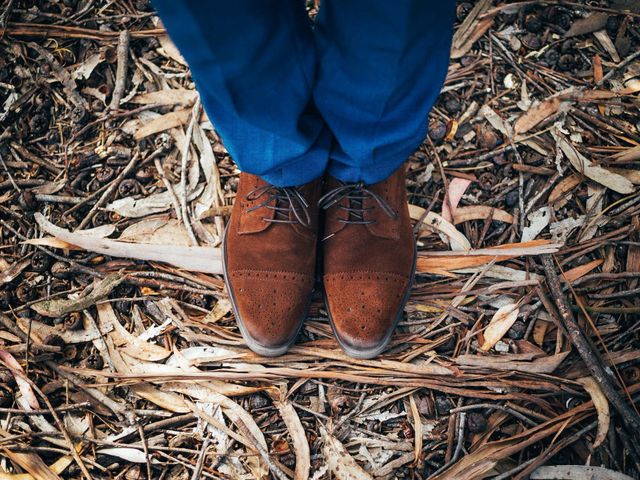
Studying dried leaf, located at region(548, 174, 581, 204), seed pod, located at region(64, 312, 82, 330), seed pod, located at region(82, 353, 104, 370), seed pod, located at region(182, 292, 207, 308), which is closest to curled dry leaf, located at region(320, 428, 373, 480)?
seed pod, located at region(182, 292, 207, 308)

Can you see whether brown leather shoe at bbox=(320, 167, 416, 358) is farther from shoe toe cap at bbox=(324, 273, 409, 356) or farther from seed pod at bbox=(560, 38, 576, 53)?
seed pod at bbox=(560, 38, 576, 53)

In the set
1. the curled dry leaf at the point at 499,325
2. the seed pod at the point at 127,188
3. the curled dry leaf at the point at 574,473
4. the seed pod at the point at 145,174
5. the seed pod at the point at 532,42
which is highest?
the seed pod at the point at 532,42

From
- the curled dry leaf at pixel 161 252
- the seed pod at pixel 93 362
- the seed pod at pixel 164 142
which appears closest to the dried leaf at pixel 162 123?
the seed pod at pixel 164 142

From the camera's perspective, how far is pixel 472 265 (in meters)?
1.48

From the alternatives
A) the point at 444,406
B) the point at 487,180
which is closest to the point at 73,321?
the point at 444,406

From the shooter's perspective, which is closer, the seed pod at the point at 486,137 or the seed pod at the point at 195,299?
the seed pod at the point at 195,299

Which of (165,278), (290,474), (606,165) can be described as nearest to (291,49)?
(165,278)

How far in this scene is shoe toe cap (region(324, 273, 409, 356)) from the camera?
1.33 meters

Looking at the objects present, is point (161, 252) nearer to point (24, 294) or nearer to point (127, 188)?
point (127, 188)

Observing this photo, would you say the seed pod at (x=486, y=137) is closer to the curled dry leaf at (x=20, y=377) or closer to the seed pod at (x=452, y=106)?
the seed pod at (x=452, y=106)

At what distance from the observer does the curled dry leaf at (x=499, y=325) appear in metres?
1.42

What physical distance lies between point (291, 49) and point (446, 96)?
903 millimetres

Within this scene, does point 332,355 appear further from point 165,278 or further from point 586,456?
point 586,456

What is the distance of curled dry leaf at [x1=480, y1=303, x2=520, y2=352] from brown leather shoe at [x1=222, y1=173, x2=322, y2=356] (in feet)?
1.76
